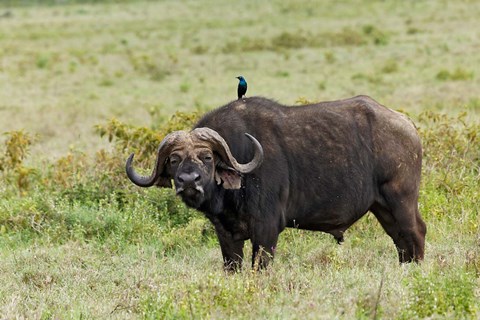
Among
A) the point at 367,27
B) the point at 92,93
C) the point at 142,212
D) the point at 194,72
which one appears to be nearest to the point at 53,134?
the point at 92,93

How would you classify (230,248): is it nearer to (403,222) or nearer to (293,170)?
(293,170)

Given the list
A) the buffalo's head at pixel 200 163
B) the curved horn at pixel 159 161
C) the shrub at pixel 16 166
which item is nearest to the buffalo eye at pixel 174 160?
the buffalo's head at pixel 200 163

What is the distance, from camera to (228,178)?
22.0ft

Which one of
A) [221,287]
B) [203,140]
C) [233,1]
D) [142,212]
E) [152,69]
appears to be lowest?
[233,1]

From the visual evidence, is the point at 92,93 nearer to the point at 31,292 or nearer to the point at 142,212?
the point at 142,212

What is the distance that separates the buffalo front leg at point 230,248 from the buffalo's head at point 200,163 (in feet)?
1.83

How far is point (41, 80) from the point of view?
25.5 metres

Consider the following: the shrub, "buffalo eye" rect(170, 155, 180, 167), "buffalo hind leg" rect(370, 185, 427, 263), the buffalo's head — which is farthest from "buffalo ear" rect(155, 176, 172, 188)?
the shrub

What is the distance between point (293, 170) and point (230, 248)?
0.83 metres

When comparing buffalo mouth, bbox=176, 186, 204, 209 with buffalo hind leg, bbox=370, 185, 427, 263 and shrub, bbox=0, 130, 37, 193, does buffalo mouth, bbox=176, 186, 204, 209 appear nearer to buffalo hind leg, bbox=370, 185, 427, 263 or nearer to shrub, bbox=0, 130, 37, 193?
buffalo hind leg, bbox=370, 185, 427, 263

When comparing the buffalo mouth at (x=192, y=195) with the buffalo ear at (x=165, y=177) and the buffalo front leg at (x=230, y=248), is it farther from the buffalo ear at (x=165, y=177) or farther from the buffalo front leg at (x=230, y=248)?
the buffalo front leg at (x=230, y=248)

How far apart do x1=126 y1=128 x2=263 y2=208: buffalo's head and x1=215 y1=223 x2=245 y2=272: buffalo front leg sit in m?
0.56

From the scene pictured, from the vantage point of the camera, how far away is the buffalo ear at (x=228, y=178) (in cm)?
669

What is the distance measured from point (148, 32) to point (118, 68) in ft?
57.1
